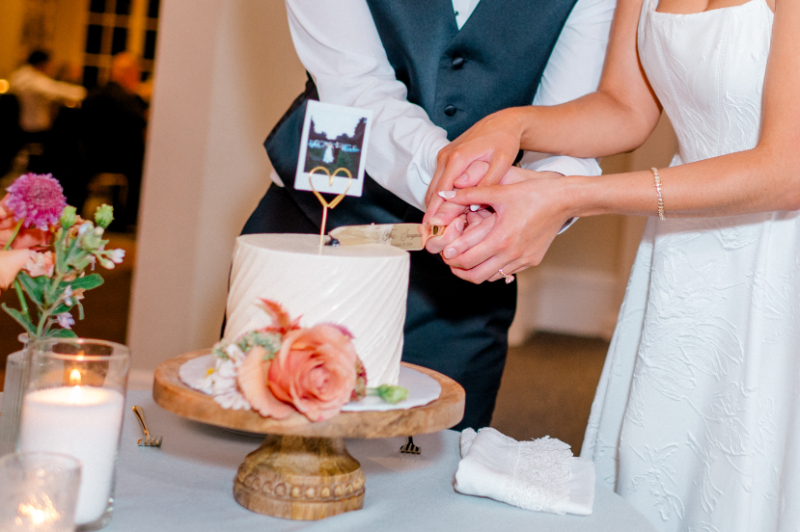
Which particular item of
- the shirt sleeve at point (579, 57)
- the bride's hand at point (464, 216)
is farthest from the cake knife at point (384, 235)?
the shirt sleeve at point (579, 57)

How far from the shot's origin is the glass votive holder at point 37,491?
0.59 metres

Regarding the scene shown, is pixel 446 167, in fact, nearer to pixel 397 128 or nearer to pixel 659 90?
pixel 397 128

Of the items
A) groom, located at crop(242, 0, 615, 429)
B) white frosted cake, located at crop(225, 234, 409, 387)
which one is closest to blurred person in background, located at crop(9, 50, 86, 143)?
groom, located at crop(242, 0, 615, 429)

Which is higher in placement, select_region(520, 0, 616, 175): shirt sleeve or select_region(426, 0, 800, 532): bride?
select_region(520, 0, 616, 175): shirt sleeve

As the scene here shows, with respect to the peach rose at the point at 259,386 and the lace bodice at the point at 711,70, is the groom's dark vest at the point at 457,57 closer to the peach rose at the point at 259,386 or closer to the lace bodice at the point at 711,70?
the lace bodice at the point at 711,70

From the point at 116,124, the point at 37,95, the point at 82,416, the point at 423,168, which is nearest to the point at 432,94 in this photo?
the point at 423,168

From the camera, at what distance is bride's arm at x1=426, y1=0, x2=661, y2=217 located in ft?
4.60

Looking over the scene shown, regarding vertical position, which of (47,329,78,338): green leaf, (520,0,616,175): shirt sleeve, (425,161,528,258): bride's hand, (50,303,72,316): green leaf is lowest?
(47,329,78,338): green leaf

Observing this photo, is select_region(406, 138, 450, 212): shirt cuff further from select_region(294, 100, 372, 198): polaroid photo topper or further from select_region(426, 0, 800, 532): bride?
select_region(294, 100, 372, 198): polaroid photo topper

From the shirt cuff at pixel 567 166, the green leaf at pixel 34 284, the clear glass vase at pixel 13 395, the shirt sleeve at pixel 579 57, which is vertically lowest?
the clear glass vase at pixel 13 395

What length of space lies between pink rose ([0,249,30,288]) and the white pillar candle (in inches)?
5.9

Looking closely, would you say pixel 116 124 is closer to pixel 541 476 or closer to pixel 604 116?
pixel 604 116

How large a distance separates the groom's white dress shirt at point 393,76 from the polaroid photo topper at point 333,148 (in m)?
0.42

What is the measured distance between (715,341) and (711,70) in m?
0.42
